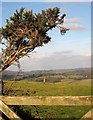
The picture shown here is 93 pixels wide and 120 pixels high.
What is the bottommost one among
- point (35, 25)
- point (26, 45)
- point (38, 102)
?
point (38, 102)

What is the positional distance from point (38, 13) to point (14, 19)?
159cm

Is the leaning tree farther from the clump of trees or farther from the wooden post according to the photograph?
the wooden post

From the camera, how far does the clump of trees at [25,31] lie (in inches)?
714

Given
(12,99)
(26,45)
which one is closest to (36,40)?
(26,45)

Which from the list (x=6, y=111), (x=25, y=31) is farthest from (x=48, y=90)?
(x=6, y=111)

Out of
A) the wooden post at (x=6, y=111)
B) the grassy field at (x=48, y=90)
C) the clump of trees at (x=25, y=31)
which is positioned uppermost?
the clump of trees at (x=25, y=31)

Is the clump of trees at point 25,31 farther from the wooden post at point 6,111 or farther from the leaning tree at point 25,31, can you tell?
the wooden post at point 6,111

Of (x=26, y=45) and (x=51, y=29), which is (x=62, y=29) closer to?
(x=51, y=29)

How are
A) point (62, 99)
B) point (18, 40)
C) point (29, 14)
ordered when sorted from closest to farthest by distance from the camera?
point (62, 99)
point (29, 14)
point (18, 40)

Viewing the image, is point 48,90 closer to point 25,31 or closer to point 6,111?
point 25,31

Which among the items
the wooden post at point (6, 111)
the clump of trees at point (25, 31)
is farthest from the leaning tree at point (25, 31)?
the wooden post at point (6, 111)

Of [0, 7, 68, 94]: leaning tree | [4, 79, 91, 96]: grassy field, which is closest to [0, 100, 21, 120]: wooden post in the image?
[4, 79, 91, 96]: grassy field

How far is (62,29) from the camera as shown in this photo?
1895 cm

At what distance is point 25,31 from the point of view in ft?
61.0
